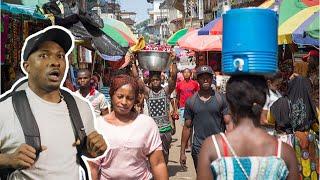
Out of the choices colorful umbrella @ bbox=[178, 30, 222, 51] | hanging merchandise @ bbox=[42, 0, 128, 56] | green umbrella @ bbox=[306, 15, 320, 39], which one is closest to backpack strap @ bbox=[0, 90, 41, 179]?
green umbrella @ bbox=[306, 15, 320, 39]

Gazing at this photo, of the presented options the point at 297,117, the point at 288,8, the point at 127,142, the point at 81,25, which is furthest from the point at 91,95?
the point at 127,142

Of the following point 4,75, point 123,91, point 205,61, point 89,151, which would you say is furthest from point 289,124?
point 205,61

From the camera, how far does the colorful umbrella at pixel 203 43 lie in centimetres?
1384

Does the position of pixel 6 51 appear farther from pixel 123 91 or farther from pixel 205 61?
pixel 205 61

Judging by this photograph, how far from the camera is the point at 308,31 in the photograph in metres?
6.23

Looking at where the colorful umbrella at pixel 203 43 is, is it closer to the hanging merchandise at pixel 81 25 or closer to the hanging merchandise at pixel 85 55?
the hanging merchandise at pixel 85 55

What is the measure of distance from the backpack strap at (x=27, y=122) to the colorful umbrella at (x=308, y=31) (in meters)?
4.28

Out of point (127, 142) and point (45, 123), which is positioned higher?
point (45, 123)

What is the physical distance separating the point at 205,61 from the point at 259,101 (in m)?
17.5

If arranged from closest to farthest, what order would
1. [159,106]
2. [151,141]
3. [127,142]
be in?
[127,142] → [151,141] → [159,106]

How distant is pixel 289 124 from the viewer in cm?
659

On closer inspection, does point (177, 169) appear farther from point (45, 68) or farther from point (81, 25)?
point (45, 68)

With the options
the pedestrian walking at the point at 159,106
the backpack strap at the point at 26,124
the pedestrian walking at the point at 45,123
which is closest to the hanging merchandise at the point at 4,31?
the pedestrian walking at the point at 159,106

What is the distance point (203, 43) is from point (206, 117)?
7960 mm
